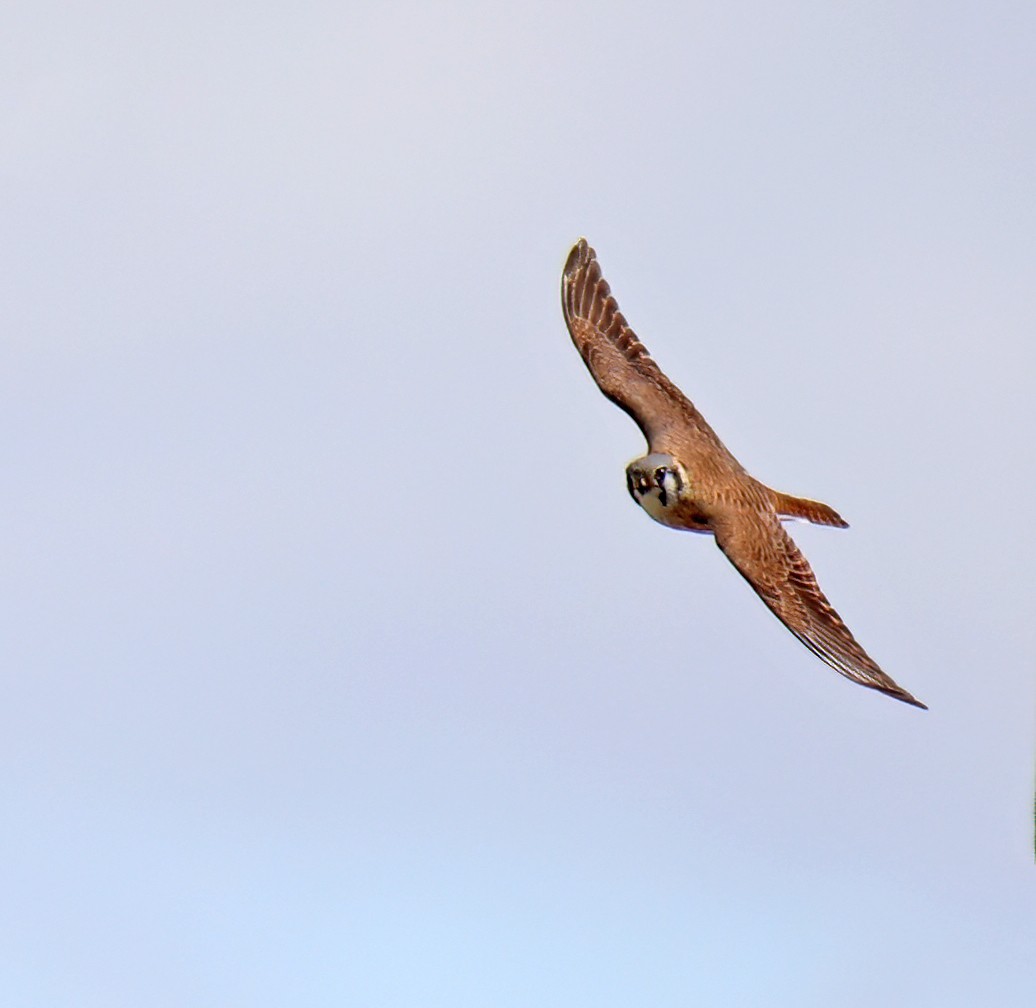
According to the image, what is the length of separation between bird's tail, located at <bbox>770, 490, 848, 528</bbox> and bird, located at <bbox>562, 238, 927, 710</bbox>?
0.01 m

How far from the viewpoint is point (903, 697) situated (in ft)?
80.6

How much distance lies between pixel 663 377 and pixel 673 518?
3627mm

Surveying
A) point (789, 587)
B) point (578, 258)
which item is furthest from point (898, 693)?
point (578, 258)

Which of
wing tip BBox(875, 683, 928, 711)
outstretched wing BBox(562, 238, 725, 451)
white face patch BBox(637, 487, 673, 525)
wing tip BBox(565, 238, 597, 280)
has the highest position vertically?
wing tip BBox(565, 238, 597, 280)

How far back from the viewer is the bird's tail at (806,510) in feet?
101

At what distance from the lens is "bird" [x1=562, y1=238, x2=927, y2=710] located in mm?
28000

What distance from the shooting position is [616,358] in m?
33.8

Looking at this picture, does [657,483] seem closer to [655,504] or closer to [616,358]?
[655,504]

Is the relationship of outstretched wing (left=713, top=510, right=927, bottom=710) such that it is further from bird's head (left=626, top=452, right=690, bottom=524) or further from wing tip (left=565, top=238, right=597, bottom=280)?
wing tip (left=565, top=238, right=597, bottom=280)

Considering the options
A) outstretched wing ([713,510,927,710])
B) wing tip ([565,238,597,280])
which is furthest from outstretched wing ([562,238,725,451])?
outstretched wing ([713,510,927,710])

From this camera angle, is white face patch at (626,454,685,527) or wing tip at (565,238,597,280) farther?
wing tip at (565,238,597,280)

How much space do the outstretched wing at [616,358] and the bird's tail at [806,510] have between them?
143 centimetres

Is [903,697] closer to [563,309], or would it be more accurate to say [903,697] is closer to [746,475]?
[746,475]

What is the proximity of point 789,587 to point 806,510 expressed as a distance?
2646mm
